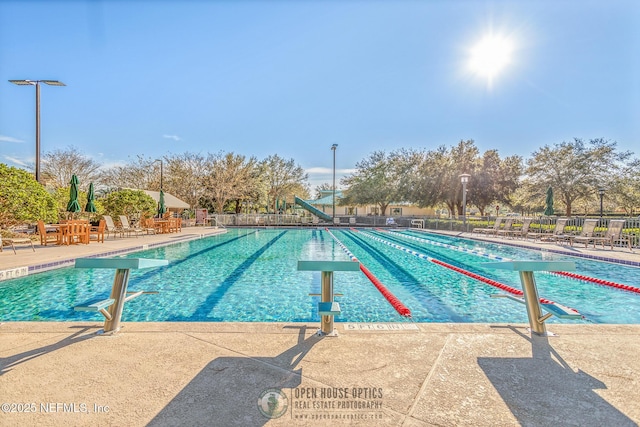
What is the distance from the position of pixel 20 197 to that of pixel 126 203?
6.85 metres

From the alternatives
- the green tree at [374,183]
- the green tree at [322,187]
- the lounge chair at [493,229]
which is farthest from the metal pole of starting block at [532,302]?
the green tree at [322,187]

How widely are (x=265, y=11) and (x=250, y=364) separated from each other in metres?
9.15

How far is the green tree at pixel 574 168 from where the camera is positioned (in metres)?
21.2

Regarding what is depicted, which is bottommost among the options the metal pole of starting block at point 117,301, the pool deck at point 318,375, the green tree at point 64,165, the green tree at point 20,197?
the pool deck at point 318,375

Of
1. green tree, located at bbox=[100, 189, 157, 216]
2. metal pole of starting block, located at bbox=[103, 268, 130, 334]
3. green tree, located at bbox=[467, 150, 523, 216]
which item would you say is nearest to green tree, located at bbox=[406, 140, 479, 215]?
green tree, located at bbox=[467, 150, 523, 216]

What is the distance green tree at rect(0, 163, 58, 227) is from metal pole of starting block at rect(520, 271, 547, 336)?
11.3 m

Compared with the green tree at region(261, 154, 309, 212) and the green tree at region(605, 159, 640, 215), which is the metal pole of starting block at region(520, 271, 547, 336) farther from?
the green tree at region(261, 154, 309, 212)

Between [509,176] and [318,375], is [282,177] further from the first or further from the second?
[318,375]

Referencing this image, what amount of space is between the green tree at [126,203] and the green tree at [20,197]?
6140mm

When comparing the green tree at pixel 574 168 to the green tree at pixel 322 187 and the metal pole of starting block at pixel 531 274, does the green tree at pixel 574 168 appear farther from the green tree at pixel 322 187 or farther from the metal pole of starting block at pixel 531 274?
the green tree at pixel 322 187

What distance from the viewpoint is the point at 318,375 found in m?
2.02

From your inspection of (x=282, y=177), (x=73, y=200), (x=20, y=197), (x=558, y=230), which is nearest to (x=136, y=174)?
(x=282, y=177)

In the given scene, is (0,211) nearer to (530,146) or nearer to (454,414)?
(454,414)

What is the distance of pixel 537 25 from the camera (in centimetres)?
934
